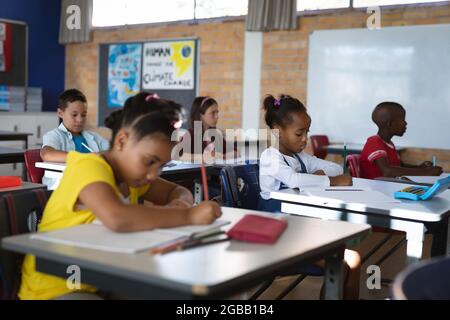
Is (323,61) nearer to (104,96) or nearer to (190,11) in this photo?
(190,11)

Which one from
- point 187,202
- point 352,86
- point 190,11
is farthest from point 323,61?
point 187,202

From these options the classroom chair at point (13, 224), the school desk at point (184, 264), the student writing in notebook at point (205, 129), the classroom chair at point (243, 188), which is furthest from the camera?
the student writing in notebook at point (205, 129)

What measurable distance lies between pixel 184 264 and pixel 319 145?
4.42 metres

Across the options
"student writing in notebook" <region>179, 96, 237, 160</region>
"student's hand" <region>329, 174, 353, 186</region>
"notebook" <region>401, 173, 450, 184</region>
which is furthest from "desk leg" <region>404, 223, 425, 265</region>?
"student writing in notebook" <region>179, 96, 237, 160</region>

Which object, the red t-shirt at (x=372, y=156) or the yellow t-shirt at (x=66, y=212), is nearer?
the yellow t-shirt at (x=66, y=212)

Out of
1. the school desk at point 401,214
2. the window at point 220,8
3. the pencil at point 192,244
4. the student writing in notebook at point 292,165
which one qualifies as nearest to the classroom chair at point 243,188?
the student writing in notebook at point 292,165

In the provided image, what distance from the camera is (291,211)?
224cm

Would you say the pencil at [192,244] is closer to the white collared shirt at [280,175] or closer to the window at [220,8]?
the white collared shirt at [280,175]

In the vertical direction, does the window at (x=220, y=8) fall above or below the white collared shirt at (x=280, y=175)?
above

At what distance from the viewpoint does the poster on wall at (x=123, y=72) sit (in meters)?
7.18

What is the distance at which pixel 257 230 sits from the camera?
138cm

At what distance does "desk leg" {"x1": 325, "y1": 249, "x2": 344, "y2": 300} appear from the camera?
5.26 ft

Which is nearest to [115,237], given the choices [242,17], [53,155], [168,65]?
[53,155]

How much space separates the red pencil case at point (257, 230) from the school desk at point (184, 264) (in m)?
0.02
